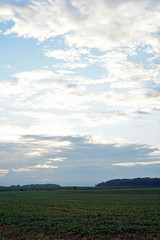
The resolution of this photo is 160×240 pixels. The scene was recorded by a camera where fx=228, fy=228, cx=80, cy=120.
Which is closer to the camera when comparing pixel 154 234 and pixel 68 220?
pixel 154 234

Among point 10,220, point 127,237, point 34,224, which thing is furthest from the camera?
point 10,220

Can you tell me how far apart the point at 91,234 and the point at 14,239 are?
6181 mm

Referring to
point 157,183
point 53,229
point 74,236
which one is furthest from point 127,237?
point 157,183

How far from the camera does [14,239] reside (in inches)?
718

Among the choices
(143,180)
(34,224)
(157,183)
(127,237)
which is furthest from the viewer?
(143,180)

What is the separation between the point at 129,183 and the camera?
7579 inches

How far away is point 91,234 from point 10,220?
35.1 ft

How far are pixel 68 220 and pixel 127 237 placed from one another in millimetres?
7795

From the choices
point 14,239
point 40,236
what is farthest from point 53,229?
point 14,239

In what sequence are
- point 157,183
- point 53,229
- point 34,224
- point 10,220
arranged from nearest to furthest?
point 53,229 < point 34,224 < point 10,220 < point 157,183

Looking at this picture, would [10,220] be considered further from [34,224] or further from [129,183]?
[129,183]

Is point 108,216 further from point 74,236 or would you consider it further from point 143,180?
point 143,180

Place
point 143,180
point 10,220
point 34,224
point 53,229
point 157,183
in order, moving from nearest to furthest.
Result: point 53,229, point 34,224, point 10,220, point 157,183, point 143,180

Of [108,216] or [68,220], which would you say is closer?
[68,220]
